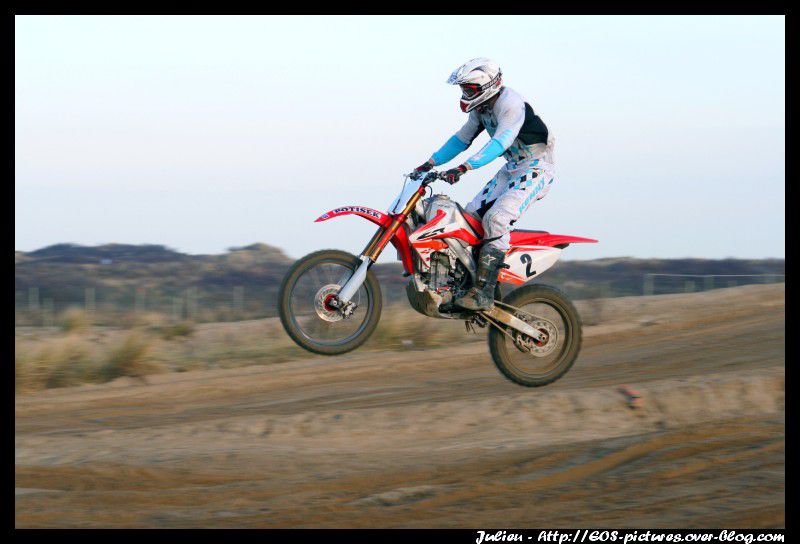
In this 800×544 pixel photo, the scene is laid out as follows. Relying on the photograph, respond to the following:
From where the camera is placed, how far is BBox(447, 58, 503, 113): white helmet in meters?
9.42

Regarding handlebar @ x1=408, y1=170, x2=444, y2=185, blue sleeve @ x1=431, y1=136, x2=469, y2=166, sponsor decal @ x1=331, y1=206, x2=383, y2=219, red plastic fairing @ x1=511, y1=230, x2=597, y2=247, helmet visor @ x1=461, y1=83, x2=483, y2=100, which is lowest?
red plastic fairing @ x1=511, y1=230, x2=597, y2=247

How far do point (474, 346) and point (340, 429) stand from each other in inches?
285

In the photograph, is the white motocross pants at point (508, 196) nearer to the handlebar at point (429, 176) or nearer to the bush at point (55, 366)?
the handlebar at point (429, 176)

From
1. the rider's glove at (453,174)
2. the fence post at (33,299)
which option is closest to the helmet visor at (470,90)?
the rider's glove at (453,174)

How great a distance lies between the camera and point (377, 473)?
32.4ft

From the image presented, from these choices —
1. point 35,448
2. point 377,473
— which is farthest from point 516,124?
point 35,448

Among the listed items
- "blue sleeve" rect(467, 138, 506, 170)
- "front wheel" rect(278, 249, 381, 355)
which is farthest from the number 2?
"front wheel" rect(278, 249, 381, 355)

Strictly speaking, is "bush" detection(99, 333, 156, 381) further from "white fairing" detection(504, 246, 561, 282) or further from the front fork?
"white fairing" detection(504, 246, 561, 282)

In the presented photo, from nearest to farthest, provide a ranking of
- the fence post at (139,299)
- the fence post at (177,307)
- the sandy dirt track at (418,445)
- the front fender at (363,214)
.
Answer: the sandy dirt track at (418,445) < the front fender at (363,214) < the fence post at (177,307) < the fence post at (139,299)

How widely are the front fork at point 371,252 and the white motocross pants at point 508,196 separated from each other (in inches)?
30.6

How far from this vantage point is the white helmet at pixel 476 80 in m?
9.42

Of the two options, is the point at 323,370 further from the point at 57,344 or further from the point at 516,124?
the point at 516,124

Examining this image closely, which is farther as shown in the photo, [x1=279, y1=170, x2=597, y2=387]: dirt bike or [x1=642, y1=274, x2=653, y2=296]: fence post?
[x1=642, y1=274, x2=653, y2=296]: fence post

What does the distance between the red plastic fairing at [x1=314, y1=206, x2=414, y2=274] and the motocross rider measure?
1.97 feet
